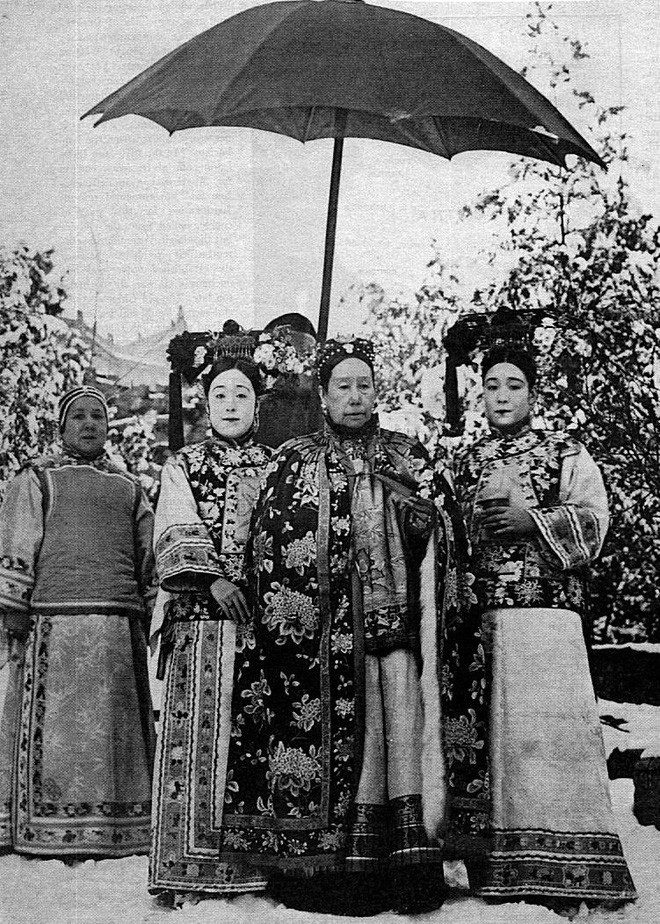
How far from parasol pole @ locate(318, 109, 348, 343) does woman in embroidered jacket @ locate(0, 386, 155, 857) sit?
2.35 feet

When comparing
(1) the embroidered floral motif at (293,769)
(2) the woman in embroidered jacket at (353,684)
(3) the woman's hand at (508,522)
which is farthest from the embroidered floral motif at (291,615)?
(3) the woman's hand at (508,522)

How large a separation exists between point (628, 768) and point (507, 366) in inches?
48.6

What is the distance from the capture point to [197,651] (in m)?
3.87

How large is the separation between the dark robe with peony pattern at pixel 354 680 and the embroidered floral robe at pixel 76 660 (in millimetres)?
378

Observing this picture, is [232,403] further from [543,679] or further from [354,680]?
[543,679]

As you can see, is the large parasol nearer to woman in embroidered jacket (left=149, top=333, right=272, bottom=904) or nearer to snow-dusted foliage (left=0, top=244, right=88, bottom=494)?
woman in embroidered jacket (left=149, top=333, right=272, bottom=904)

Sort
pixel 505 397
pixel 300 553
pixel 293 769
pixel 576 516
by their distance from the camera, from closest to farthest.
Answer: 1. pixel 293 769
2. pixel 300 553
3. pixel 576 516
4. pixel 505 397

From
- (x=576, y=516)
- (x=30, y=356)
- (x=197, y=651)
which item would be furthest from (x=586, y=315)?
(x=30, y=356)

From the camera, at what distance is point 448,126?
161 inches

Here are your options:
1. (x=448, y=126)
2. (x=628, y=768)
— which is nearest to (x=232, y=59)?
(x=448, y=126)

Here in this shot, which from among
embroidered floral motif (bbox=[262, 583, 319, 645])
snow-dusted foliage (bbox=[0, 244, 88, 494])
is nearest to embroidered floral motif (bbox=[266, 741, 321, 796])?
embroidered floral motif (bbox=[262, 583, 319, 645])

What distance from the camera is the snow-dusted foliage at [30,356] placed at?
412 centimetres

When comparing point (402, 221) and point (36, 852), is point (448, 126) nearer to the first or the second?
point (402, 221)

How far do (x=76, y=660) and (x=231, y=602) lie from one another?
529 millimetres
